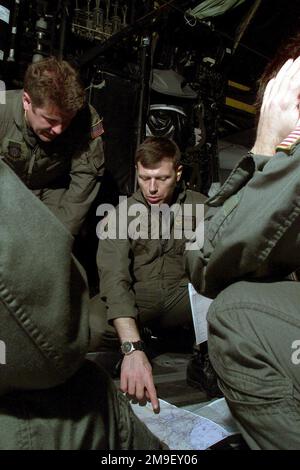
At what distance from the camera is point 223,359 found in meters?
0.73

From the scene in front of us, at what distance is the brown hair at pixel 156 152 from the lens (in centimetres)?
198

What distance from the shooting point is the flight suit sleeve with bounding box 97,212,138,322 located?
58.1 inches

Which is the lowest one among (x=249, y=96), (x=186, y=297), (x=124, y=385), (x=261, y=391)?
(x=186, y=297)

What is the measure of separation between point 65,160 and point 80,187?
0.19 meters

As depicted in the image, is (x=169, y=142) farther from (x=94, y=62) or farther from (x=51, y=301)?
(x=51, y=301)

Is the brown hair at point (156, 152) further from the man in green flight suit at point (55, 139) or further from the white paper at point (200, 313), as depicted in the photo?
the white paper at point (200, 313)

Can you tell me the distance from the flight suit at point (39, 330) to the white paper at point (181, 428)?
2.02ft

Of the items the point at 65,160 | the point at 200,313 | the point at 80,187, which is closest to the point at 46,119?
the point at 65,160

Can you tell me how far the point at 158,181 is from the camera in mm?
1978

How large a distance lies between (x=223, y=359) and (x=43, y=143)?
75.8 inches

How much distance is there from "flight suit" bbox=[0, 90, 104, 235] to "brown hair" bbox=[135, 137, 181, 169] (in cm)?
52

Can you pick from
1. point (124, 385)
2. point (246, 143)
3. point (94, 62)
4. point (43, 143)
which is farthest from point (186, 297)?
point (246, 143)

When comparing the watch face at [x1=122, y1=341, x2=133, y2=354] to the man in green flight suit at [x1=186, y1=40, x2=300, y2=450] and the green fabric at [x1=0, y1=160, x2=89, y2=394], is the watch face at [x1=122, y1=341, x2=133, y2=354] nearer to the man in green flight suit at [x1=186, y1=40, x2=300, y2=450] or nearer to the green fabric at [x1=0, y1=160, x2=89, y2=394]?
the man in green flight suit at [x1=186, y1=40, x2=300, y2=450]

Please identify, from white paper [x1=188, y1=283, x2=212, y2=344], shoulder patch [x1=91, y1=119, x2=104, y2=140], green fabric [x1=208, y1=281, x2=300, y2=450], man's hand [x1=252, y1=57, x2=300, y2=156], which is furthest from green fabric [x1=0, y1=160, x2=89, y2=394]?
shoulder patch [x1=91, y1=119, x2=104, y2=140]
